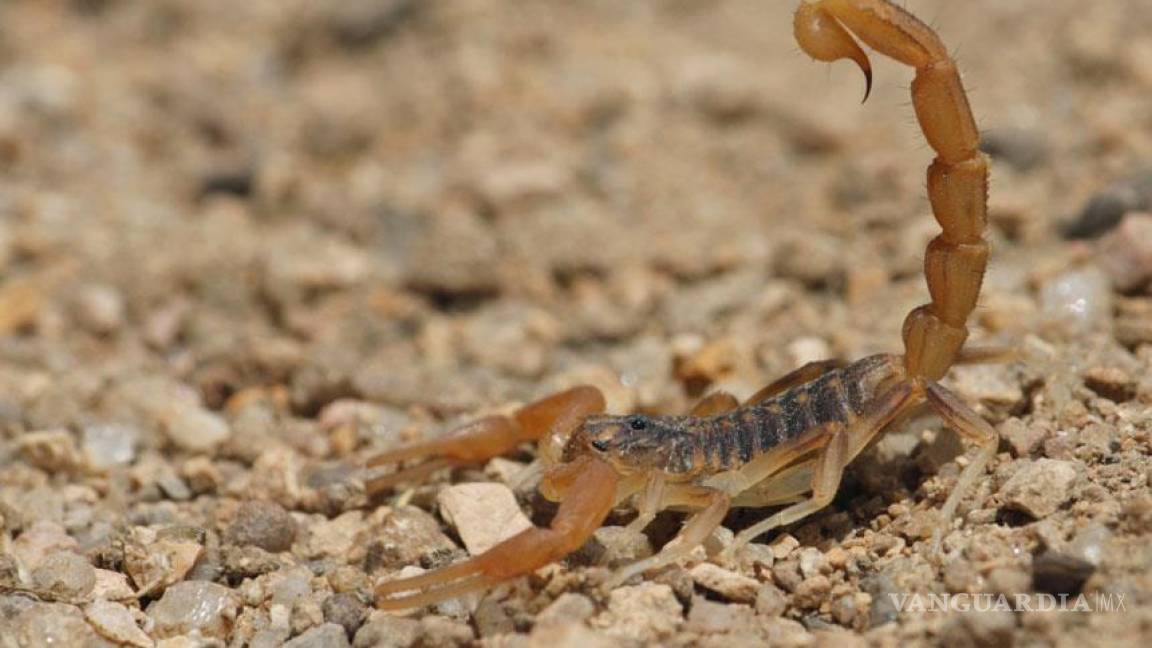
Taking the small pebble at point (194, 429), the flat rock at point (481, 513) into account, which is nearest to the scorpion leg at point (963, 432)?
the flat rock at point (481, 513)

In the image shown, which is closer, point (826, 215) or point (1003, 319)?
point (1003, 319)

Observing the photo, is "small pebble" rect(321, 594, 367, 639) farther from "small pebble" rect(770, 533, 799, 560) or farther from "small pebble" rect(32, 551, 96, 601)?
"small pebble" rect(770, 533, 799, 560)

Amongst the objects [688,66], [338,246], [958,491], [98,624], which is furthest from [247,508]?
[688,66]

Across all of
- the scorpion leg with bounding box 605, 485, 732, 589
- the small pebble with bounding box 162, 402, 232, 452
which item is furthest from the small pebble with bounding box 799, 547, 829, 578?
the small pebble with bounding box 162, 402, 232, 452

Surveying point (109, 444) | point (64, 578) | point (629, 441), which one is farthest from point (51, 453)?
point (629, 441)

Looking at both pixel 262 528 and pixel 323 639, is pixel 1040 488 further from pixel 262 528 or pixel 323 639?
pixel 262 528

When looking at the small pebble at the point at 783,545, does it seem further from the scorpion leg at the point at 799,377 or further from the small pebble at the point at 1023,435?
the small pebble at the point at 1023,435

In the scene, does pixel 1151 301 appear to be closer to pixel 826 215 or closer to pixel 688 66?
pixel 826 215
